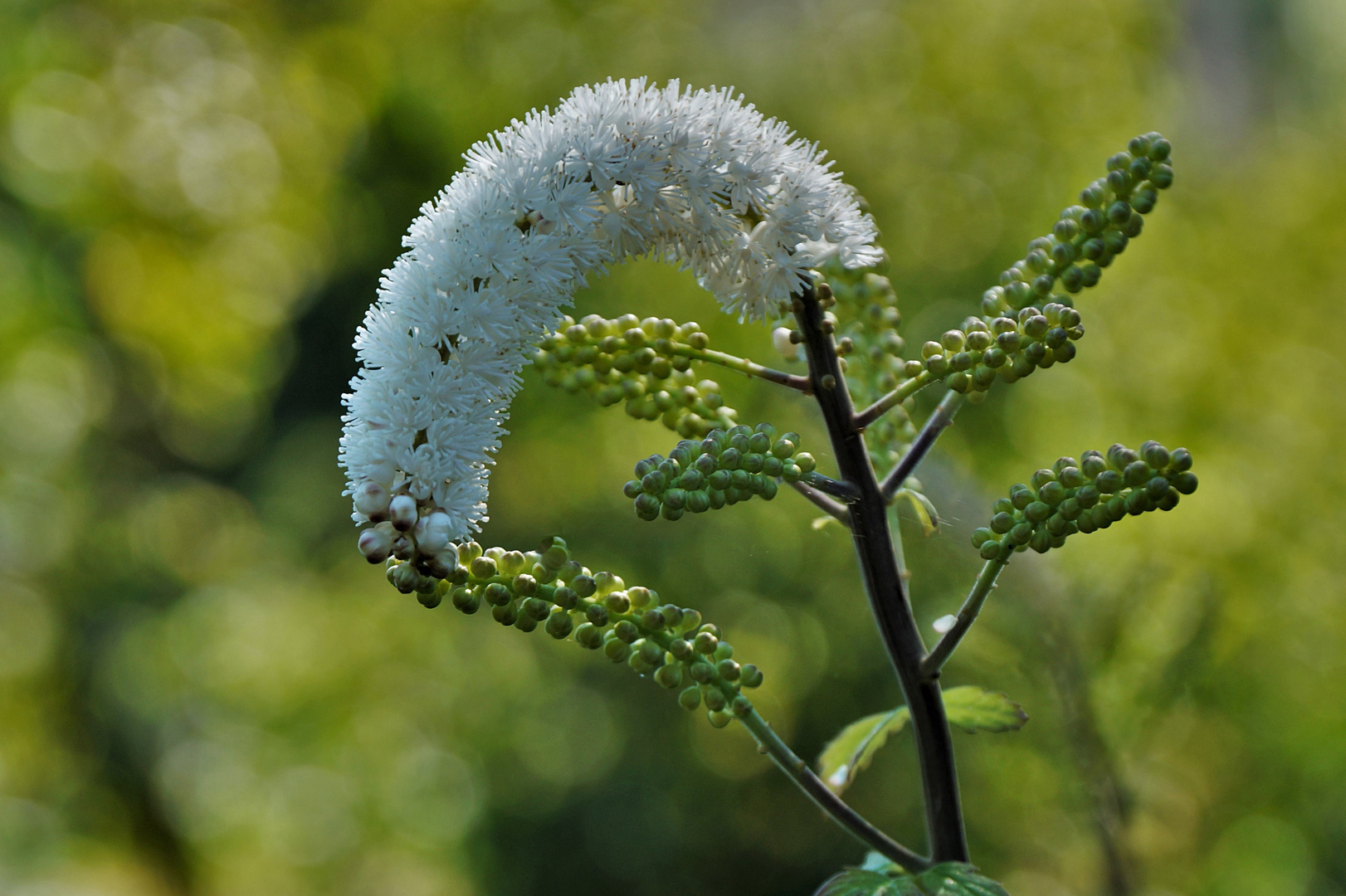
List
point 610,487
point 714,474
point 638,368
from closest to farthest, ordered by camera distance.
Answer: point 714,474 < point 638,368 < point 610,487

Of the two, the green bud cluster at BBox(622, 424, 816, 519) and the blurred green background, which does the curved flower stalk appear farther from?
the blurred green background

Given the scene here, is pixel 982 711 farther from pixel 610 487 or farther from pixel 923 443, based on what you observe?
pixel 610 487

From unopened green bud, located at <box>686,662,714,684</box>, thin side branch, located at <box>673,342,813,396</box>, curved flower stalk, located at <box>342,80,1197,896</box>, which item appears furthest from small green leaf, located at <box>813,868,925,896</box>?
thin side branch, located at <box>673,342,813,396</box>

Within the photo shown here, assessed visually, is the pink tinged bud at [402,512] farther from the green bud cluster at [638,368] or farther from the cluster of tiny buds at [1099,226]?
the cluster of tiny buds at [1099,226]

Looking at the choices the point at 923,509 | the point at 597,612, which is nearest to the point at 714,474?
the point at 597,612

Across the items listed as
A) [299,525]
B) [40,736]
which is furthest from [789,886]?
[40,736]

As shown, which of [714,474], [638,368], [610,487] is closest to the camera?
[714,474]

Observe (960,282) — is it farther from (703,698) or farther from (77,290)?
(77,290)
